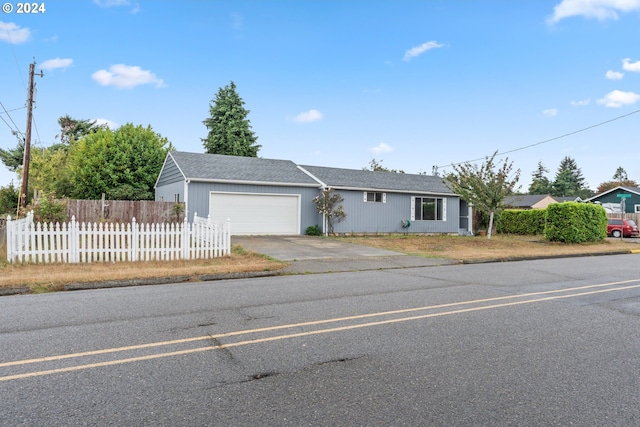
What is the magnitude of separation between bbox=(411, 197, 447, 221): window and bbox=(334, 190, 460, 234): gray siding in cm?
26

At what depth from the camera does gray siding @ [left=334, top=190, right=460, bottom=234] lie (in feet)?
76.4

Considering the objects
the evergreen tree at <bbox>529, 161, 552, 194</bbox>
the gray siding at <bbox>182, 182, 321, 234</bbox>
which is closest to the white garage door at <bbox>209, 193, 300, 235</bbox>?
the gray siding at <bbox>182, 182, 321, 234</bbox>

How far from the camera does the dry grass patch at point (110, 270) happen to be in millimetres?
8336

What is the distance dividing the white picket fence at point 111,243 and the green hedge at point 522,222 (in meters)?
23.8

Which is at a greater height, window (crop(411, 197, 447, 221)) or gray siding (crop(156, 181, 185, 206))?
gray siding (crop(156, 181, 185, 206))

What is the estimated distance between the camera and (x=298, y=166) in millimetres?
25969

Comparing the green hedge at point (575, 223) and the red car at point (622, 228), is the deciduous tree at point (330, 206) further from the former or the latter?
the red car at point (622, 228)

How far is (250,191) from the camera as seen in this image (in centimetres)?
2134

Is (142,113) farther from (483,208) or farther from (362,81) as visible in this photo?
(483,208)

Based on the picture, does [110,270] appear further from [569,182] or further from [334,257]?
[569,182]

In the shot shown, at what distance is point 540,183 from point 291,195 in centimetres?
7405

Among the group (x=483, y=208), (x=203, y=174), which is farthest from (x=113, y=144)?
(x=483, y=208)

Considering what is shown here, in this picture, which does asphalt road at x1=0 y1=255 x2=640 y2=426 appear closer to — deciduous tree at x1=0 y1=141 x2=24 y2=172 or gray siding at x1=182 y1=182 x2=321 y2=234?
gray siding at x1=182 y1=182 x2=321 y2=234

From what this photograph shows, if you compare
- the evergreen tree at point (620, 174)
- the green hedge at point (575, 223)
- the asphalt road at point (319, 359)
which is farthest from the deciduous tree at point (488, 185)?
the evergreen tree at point (620, 174)
